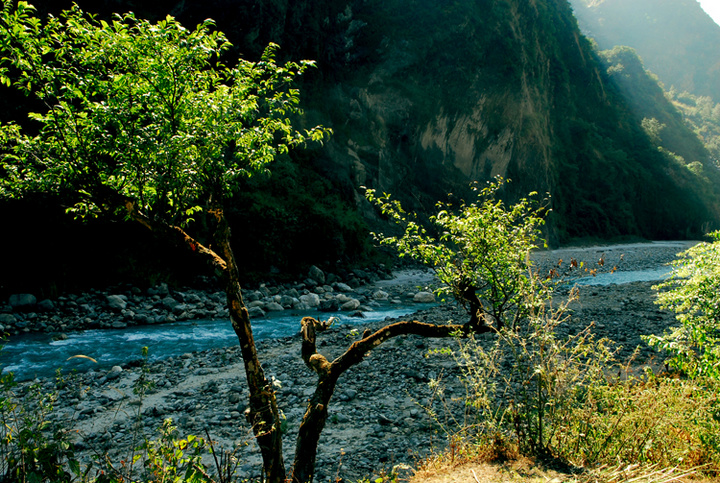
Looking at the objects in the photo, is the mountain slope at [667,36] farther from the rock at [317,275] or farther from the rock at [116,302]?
the rock at [116,302]

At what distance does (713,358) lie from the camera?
4.73 metres

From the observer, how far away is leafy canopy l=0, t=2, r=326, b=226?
373cm

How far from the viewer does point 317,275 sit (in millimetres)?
21141

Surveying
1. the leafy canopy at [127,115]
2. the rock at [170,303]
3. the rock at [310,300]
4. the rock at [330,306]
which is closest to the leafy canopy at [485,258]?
the leafy canopy at [127,115]

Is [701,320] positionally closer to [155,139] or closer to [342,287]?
[155,139]

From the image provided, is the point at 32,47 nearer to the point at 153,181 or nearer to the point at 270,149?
the point at 153,181

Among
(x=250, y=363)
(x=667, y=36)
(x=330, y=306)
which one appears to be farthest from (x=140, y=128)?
(x=667, y=36)

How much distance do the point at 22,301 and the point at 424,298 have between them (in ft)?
48.1

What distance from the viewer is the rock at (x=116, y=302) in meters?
14.5

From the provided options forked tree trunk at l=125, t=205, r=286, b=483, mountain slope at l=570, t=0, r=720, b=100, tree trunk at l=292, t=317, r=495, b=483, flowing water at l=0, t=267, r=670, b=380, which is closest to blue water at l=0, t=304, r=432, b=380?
flowing water at l=0, t=267, r=670, b=380

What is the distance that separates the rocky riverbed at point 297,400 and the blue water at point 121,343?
95cm

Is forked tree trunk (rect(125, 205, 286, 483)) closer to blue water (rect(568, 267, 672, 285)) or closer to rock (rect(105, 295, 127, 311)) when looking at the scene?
rock (rect(105, 295, 127, 311))

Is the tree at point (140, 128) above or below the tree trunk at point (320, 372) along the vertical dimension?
above

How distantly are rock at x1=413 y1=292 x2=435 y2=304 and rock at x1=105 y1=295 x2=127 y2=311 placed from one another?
11418 millimetres
